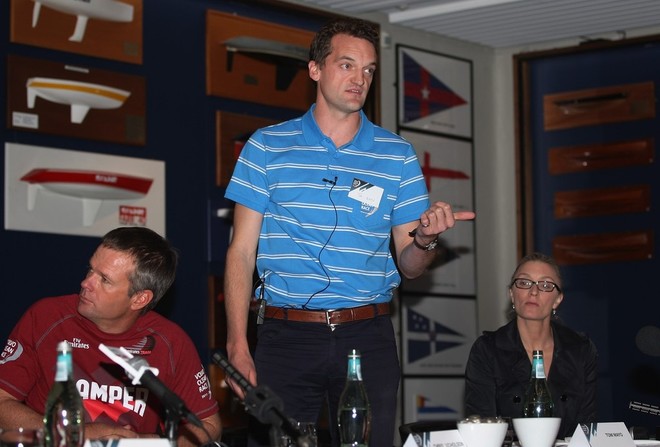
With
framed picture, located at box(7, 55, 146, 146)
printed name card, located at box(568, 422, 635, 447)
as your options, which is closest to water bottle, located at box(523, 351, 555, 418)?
printed name card, located at box(568, 422, 635, 447)

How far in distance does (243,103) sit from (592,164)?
2305mm

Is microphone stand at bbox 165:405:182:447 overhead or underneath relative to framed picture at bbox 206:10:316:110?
underneath

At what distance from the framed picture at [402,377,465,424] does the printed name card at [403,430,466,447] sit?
423cm

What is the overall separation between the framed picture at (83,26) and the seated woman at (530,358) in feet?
7.56

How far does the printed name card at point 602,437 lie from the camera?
2684mm

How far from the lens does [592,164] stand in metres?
6.88

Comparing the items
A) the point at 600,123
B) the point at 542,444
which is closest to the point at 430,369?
the point at 600,123

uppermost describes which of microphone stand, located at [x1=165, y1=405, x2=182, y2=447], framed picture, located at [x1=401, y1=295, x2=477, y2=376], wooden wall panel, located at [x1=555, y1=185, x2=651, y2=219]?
wooden wall panel, located at [x1=555, y1=185, x2=651, y2=219]

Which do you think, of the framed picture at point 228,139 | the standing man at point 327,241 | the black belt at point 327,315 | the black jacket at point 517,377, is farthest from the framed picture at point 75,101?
the black belt at point 327,315

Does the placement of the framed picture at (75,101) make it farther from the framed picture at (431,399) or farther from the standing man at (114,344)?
the framed picture at (431,399)

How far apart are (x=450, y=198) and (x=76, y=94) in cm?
272

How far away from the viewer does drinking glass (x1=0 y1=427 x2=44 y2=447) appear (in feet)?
6.58

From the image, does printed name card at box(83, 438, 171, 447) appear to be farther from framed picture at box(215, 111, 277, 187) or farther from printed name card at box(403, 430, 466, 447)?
framed picture at box(215, 111, 277, 187)

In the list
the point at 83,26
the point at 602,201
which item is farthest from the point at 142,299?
the point at 602,201
